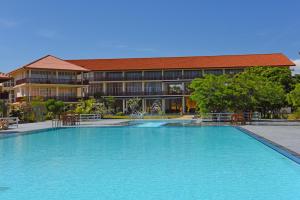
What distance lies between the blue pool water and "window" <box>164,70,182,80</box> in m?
40.5

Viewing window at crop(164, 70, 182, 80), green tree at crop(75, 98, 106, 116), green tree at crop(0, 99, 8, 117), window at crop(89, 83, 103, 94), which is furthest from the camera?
window at crop(89, 83, 103, 94)

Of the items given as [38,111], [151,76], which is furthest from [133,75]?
[38,111]

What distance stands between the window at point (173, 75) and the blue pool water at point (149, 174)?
40471 mm

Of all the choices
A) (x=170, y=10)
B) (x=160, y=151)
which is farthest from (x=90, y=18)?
(x=160, y=151)

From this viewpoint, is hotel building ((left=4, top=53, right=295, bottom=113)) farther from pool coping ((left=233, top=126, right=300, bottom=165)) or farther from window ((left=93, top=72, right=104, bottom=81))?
pool coping ((left=233, top=126, right=300, bottom=165))

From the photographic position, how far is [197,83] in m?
28.1

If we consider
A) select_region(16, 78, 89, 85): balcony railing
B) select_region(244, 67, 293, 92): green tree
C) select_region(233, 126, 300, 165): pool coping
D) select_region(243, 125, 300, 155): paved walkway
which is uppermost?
select_region(16, 78, 89, 85): balcony railing

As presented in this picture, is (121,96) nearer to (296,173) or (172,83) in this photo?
(172,83)

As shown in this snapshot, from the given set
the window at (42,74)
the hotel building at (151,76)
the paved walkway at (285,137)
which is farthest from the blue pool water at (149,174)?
the hotel building at (151,76)

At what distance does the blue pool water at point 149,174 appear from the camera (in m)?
6.72

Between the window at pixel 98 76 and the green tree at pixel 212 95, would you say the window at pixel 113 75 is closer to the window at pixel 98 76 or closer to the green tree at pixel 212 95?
the window at pixel 98 76

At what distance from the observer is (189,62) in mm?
54562

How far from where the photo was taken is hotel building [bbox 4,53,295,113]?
51.0 meters

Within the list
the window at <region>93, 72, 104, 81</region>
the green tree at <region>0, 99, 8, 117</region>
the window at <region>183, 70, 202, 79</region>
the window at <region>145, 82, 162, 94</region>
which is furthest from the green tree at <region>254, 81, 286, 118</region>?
the window at <region>93, 72, 104, 81</region>
